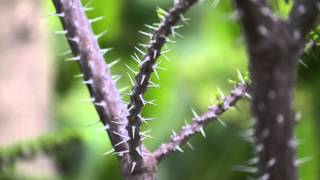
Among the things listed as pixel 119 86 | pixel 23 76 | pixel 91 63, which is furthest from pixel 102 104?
pixel 119 86

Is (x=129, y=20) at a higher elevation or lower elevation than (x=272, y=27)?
lower

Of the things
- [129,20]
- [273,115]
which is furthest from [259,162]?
[129,20]

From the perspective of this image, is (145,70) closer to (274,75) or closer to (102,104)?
(102,104)

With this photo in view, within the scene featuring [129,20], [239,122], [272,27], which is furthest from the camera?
[129,20]

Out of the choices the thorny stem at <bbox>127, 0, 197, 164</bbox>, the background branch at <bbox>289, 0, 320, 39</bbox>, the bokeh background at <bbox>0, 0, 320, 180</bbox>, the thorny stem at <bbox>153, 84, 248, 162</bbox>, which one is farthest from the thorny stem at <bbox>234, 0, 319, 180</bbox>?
the bokeh background at <bbox>0, 0, 320, 180</bbox>

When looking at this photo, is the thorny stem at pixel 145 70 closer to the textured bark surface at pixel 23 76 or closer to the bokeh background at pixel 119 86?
the bokeh background at pixel 119 86

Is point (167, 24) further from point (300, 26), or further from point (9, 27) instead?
point (9, 27)
